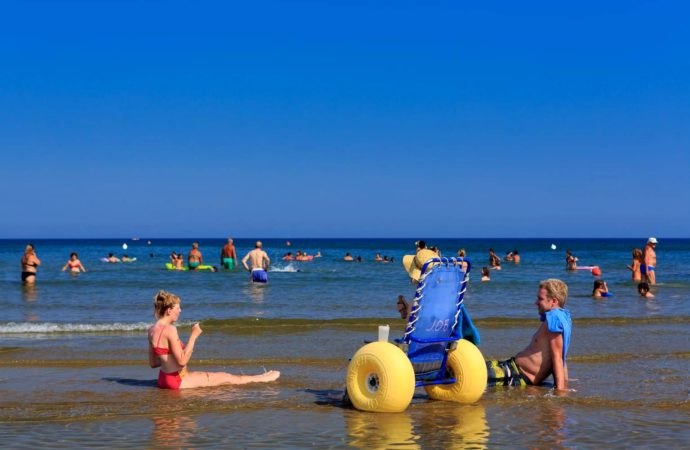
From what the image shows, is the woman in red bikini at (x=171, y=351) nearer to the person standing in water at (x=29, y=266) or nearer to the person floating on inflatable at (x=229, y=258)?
the person standing in water at (x=29, y=266)

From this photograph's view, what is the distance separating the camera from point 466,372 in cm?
759

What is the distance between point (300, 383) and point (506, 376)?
2.39m

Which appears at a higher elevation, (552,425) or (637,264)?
(637,264)

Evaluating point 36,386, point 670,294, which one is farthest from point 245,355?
point 670,294

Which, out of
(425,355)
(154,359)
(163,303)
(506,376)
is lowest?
(506,376)

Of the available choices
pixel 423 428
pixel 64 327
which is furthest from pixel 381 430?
pixel 64 327

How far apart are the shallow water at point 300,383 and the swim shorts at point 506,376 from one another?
0.15 metres

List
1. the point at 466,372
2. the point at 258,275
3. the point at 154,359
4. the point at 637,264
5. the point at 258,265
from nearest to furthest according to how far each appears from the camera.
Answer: the point at 466,372 → the point at 154,359 → the point at 258,265 → the point at 258,275 → the point at 637,264

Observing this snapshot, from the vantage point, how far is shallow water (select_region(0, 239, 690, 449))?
21.5ft

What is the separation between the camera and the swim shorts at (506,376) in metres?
8.54

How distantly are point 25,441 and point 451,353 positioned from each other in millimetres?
3832

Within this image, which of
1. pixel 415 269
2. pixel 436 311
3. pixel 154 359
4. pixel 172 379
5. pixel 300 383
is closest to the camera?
pixel 436 311

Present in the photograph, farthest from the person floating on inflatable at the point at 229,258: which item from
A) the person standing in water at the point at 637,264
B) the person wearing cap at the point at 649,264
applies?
the person wearing cap at the point at 649,264

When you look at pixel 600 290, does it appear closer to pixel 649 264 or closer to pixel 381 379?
pixel 649 264
